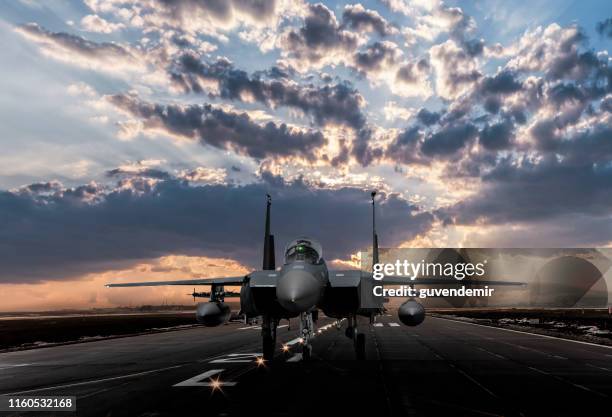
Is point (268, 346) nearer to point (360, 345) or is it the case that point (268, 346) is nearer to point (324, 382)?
point (360, 345)

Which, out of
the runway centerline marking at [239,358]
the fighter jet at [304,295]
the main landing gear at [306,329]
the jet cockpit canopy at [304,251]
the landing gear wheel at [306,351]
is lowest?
the runway centerline marking at [239,358]

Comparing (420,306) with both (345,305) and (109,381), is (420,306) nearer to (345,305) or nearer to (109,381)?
(345,305)

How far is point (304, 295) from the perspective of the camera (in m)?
18.1

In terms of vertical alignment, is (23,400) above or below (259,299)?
below

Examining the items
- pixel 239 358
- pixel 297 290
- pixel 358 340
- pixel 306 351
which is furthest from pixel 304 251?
pixel 239 358

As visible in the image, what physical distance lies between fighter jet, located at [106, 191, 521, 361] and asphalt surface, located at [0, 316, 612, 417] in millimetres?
1647

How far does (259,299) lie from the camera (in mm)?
22578

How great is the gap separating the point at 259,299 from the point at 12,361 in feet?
43.8

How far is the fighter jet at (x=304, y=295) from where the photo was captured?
18.7 m

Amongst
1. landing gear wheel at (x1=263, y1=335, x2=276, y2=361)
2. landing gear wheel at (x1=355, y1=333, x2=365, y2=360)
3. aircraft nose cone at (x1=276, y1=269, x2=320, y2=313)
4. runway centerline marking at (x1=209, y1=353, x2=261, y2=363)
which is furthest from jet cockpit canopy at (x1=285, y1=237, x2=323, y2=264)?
runway centerline marking at (x1=209, y1=353, x2=261, y2=363)

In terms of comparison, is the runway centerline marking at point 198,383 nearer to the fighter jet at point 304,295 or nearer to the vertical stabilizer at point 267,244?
the fighter jet at point 304,295

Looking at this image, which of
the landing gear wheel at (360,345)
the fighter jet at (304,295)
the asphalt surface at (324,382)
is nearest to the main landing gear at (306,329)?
the fighter jet at (304,295)

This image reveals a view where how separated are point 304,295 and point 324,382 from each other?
2.91 meters

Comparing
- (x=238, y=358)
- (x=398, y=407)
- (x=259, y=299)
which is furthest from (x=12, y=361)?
(x=398, y=407)
